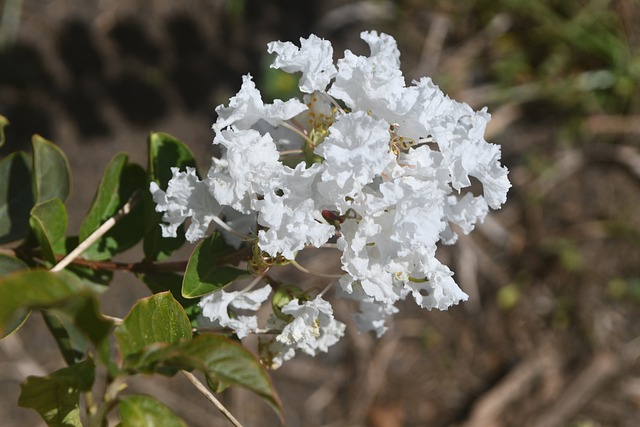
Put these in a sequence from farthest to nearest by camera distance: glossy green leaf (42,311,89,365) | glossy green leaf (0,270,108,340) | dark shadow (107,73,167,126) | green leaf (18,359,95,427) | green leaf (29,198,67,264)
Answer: dark shadow (107,73,167,126) → glossy green leaf (42,311,89,365) → green leaf (29,198,67,264) → green leaf (18,359,95,427) → glossy green leaf (0,270,108,340)

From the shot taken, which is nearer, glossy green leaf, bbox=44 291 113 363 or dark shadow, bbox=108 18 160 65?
glossy green leaf, bbox=44 291 113 363

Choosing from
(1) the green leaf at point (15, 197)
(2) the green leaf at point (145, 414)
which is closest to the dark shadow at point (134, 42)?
(1) the green leaf at point (15, 197)

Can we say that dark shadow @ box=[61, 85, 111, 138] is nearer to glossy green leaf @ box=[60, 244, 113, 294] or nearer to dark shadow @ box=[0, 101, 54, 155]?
dark shadow @ box=[0, 101, 54, 155]

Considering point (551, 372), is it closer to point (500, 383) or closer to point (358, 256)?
point (500, 383)

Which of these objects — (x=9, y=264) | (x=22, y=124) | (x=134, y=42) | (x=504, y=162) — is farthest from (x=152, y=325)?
(x=504, y=162)

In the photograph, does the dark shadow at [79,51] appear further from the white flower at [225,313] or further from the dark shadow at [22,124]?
the white flower at [225,313]

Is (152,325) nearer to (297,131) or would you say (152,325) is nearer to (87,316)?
(87,316)

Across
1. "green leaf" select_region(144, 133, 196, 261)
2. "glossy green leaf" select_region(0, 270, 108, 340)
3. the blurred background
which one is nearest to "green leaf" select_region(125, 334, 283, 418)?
"glossy green leaf" select_region(0, 270, 108, 340)

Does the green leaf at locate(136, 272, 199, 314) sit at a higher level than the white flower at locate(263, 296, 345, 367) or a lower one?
higher
